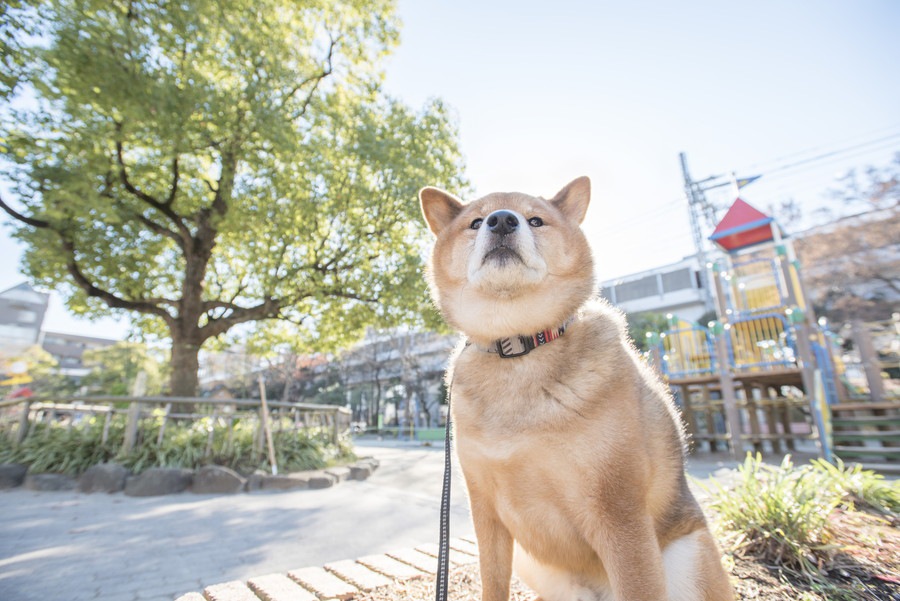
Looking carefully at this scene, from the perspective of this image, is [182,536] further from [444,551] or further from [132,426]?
[132,426]

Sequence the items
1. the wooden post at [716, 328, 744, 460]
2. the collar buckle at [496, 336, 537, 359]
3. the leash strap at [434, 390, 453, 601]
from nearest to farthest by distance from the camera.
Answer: the leash strap at [434, 390, 453, 601] < the collar buckle at [496, 336, 537, 359] < the wooden post at [716, 328, 744, 460]

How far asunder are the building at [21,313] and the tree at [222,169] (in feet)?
234

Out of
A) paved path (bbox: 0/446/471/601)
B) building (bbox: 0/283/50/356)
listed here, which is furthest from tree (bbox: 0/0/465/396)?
building (bbox: 0/283/50/356)

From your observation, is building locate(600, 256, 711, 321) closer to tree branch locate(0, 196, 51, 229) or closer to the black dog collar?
tree branch locate(0, 196, 51, 229)

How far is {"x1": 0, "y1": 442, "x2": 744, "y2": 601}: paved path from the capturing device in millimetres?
3039

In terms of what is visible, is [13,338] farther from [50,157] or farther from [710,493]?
[710,493]

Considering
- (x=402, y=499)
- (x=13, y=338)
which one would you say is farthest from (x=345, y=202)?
(x=13, y=338)

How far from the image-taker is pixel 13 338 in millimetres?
58469

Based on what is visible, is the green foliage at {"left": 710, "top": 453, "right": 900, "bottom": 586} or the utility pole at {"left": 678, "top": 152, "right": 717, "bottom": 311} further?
the utility pole at {"left": 678, "top": 152, "right": 717, "bottom": 311}

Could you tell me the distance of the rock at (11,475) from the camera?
23.5ft

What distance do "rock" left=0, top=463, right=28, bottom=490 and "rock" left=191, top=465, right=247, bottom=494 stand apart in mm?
3111

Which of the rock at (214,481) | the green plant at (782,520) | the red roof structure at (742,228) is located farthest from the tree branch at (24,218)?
the red roof structure at (742,228)

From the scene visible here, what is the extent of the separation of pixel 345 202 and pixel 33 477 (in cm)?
781

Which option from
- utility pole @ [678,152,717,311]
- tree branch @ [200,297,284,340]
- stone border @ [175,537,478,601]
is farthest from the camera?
utility pole @ [678,152,717,311]
